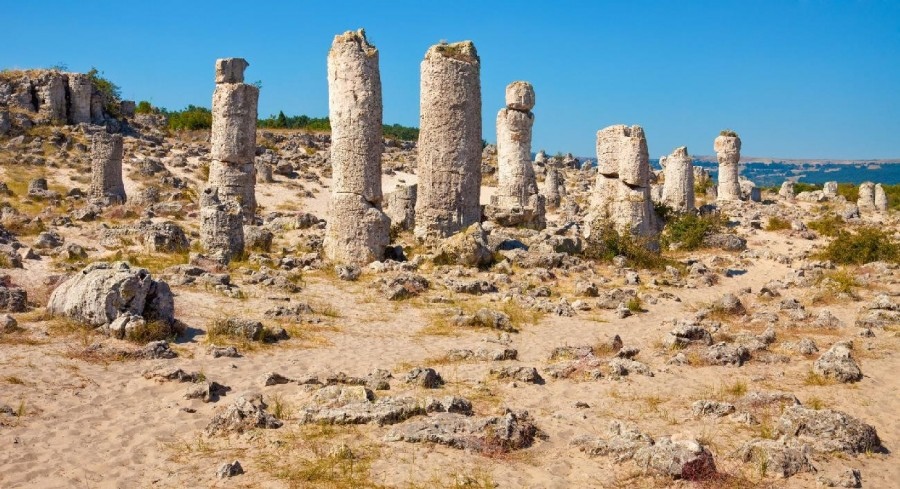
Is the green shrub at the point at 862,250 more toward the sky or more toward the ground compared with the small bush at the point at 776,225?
more toward the ground

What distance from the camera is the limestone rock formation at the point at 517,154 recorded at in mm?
21656

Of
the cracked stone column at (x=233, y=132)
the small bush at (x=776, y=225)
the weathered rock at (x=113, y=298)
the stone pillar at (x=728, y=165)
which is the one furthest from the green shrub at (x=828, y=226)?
the weathered rock at (x=113, y=298)

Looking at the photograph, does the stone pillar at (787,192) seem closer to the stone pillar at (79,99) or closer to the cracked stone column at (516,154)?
the cracked stone column at (516,154)

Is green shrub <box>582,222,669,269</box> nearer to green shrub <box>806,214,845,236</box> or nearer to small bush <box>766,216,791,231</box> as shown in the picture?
small bush <box>766,216,791,231</box>

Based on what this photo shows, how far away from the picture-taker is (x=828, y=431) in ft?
20.6

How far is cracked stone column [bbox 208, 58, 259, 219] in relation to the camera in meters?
18.9

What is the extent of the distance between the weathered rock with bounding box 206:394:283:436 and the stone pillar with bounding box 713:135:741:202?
28.7m

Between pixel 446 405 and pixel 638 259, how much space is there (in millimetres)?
11582

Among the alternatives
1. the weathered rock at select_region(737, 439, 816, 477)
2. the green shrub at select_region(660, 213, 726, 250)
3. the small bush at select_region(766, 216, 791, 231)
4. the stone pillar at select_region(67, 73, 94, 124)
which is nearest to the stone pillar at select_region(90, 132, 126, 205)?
the stone pillar at select_region(67, 73, 94, 124)

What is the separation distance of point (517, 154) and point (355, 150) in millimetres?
7374

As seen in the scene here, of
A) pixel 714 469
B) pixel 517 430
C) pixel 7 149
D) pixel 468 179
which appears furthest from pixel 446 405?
pixel 7 149

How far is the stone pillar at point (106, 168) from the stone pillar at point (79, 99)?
49.0ft

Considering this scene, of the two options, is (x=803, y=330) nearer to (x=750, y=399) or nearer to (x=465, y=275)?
(x=750, y=399)

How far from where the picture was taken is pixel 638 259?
1758 cm
